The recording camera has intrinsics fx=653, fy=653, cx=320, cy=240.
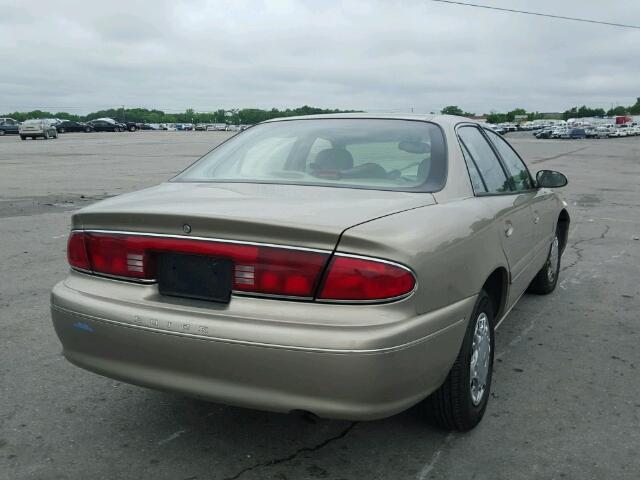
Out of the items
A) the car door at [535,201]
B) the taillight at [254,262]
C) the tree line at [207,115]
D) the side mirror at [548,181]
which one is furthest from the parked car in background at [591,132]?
the taillight at [254,262]

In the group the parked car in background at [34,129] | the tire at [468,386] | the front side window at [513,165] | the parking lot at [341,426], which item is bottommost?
the parked car in background at [34,129]

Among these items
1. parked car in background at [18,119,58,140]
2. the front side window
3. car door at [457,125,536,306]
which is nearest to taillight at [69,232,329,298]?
car door at [457,125,536,306]

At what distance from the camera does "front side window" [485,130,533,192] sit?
4.37m

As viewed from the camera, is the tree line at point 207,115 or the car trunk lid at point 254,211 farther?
the tree line at point 207,115

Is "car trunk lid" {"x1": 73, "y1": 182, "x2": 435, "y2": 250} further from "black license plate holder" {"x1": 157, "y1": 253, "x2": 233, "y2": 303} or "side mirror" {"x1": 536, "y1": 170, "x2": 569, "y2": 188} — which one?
"side mirror" {"x1": 536, "y1": 170, "x2": 569, "y2": 188}

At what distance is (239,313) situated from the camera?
2.48 meters

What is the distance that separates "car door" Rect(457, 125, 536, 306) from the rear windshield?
31 cm

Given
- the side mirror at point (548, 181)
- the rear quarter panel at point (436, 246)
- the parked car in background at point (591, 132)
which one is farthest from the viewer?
the parked car in background at point (591, 132)

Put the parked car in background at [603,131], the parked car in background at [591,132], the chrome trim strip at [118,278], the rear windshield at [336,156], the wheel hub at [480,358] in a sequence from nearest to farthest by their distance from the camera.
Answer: the chrome trim strip at [118,278]
the wheel hub at [480,358]
the rear windshield at [336,156]
the parked car in background at [591,132]
the parked car in background at [603,131]

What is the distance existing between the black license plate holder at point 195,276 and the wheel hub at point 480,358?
1217 mm

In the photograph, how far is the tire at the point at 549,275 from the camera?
537 cm

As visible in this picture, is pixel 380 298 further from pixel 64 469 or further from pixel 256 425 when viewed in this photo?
pixel 64 469

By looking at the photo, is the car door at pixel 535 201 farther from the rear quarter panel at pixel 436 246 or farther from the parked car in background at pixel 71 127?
the parked car in background at pixel 71 127

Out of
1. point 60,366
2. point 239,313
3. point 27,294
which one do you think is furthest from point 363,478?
point 27,294
